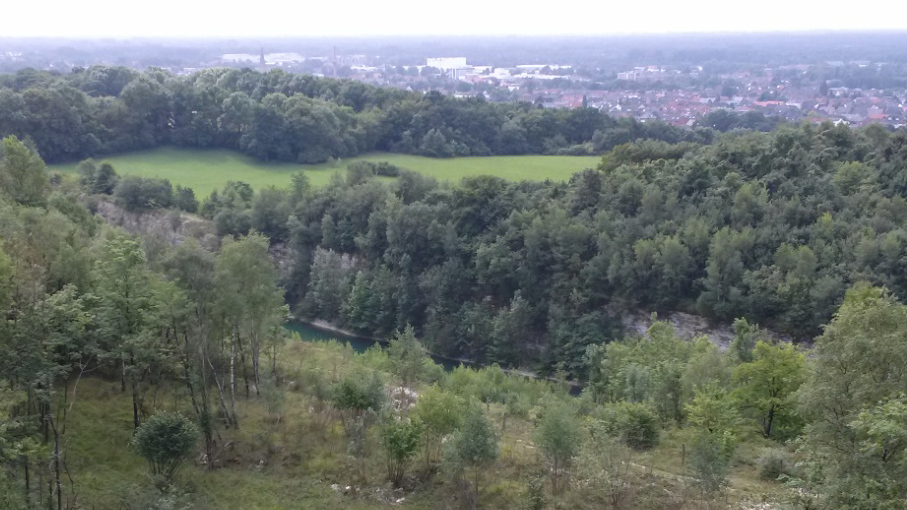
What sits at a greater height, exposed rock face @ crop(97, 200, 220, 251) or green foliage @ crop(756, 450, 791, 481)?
green foliage @ crop(756, 450, 791, 481)

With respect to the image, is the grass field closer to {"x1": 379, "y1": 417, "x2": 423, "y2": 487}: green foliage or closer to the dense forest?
the dense forest

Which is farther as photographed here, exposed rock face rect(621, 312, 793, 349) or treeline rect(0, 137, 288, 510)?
exposed rock face rect(621, 312, 793, 349)

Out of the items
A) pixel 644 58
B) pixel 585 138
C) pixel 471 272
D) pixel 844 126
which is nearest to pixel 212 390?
pixel 471 272

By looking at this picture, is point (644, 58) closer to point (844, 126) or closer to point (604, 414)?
point (844, 126)

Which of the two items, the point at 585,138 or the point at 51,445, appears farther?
the point at 585,138

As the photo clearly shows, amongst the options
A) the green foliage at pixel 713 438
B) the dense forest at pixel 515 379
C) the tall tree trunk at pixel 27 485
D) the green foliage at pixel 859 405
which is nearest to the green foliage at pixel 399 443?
the dense forest at pixel 515 379

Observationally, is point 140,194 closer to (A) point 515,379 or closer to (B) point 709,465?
(A) point 515,379

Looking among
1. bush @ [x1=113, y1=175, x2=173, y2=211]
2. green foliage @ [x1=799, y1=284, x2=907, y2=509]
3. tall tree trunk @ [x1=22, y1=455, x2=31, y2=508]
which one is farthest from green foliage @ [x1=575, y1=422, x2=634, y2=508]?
bush @ [x1=113, y1=175, x2=173, y2=211]
